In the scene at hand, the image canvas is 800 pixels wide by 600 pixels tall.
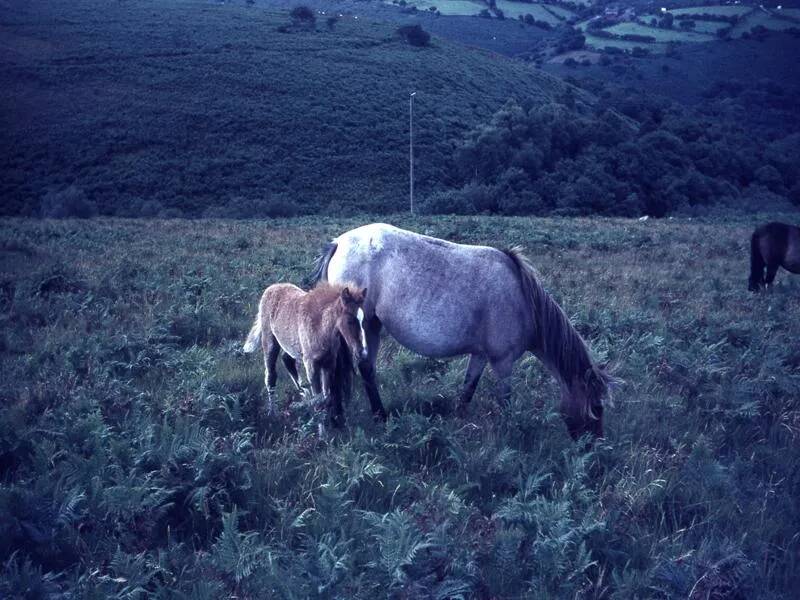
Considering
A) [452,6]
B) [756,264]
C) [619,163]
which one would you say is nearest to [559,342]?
[756,264]

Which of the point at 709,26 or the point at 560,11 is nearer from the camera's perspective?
the point at 709,26

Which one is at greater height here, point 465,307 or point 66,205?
point 465,307

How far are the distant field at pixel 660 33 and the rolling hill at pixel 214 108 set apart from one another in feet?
81.7

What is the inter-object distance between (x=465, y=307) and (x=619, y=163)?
4991 centimetres

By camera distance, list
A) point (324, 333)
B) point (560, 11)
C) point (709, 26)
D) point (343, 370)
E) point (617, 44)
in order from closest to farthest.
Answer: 1. point (324, 333)
2. point (343, 370)
3. point (709, 26)
4. point (617, 44)
5. point (560, 11)

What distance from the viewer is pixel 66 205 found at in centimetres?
3056

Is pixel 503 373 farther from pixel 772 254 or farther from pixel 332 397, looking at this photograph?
pixel 772 254

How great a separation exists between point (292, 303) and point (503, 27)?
10653 cm

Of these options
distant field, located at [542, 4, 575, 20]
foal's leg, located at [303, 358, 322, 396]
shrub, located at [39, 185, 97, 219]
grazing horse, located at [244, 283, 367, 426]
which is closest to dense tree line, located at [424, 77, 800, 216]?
shrub, located at [39, 185, 97, 219]

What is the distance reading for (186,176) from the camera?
4200 centimetres

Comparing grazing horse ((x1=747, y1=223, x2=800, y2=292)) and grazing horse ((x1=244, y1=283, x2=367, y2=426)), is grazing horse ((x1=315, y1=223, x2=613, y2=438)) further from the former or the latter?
grazing horse ((x1=747, y1=223, x2=800, y2=292))

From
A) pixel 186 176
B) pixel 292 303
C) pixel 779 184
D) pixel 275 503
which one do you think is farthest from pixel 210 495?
pixel 779 184

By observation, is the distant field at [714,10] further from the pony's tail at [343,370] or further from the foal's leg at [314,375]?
the foal's leg at [314,375]

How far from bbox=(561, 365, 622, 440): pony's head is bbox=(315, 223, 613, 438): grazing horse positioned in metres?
0.03
